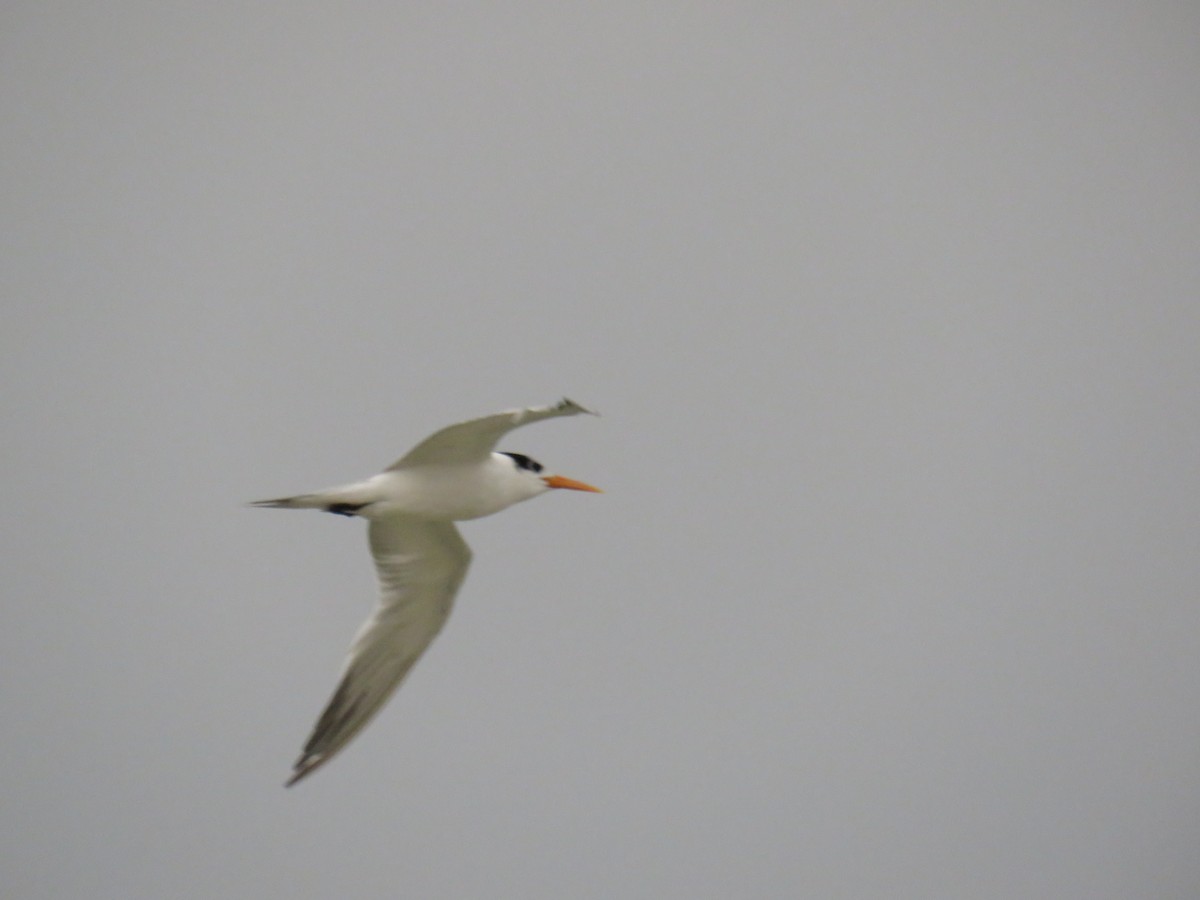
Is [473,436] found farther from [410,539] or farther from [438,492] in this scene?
[410,539]

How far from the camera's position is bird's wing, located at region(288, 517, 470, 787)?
7512mm

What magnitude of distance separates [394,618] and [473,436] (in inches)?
67.6

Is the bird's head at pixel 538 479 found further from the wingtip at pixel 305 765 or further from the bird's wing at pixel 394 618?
the wingtip at pixel 305 765

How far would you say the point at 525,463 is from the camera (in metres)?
7.50

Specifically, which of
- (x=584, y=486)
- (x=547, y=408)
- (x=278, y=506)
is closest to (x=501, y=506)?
(x=584, y=486)

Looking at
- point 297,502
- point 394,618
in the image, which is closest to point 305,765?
point 394,618

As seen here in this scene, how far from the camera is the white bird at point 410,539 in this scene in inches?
271

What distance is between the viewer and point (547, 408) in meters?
5.61

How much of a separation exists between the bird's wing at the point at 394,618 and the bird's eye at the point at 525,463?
523mm

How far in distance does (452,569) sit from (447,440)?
54.5 inches

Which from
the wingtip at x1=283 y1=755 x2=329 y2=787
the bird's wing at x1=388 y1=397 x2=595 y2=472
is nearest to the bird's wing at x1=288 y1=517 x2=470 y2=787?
the wingtip at x1=283 y1=755 x2=329 y2=787

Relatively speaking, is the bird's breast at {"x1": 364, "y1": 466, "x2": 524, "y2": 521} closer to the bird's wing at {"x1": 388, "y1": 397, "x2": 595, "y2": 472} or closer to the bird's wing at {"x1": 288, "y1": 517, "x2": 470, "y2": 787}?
the bird's wing at {"x1": 388, "y1": 397, "x2": 595, "y2": 472}

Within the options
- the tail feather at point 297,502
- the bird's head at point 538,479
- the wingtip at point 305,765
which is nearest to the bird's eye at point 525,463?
the bird's head at point 538,479

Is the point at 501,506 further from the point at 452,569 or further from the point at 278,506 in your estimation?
the point at 278,506
